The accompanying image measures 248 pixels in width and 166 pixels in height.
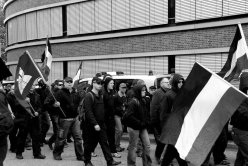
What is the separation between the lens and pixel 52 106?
33.4ft

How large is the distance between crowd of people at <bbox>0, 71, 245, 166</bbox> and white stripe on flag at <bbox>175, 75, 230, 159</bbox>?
196 centimetres

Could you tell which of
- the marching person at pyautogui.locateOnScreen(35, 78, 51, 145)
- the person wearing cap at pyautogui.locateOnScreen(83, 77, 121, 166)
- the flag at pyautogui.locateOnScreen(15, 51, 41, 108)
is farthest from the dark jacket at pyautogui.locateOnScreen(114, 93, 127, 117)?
the marching person at pyautogui.locateOnScreen(35, 78, 51, 145)

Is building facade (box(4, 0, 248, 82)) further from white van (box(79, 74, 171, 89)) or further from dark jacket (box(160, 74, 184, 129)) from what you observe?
dark jacket (box(160, 74, 184, 129))

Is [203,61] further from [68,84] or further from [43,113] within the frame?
[68,84]

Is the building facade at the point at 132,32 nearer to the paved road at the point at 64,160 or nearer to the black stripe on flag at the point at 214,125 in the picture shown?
the paved road at the point at 64,160

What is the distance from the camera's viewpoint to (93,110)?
859 centimetres

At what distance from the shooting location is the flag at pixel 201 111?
→ 470 cm

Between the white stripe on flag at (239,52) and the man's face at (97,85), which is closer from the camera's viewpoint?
the white stripe on flag at (239,52)

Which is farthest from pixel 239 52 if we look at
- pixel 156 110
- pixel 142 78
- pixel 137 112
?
pixel 142 78

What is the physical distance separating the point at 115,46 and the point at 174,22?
4.70 meters

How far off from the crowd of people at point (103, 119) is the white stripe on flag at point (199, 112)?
1.96 meters

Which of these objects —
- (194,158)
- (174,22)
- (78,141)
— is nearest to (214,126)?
(194,158)

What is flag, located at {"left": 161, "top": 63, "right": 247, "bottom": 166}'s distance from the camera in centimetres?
470

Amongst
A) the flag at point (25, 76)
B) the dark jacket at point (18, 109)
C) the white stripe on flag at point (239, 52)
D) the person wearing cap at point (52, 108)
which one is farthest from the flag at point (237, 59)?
the dark jacket at point (18, 109)
